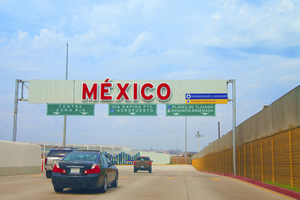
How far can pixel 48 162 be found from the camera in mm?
20969

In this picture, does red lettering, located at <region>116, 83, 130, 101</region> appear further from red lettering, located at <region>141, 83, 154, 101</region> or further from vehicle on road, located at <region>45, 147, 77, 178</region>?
vehicle on road, located at <region>45, 147, 77, 178</region>

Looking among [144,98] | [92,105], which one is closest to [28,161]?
[92,105]

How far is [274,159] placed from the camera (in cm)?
1609

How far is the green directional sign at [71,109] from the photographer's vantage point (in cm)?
3278

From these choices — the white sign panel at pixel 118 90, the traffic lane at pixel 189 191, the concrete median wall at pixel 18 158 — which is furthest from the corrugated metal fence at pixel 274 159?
the concrete median wall at pixel 18 158

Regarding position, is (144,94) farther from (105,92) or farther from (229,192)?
(229,192)

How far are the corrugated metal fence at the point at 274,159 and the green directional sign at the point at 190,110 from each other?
7.87 metres

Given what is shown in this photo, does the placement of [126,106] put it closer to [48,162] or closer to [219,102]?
[219,102]

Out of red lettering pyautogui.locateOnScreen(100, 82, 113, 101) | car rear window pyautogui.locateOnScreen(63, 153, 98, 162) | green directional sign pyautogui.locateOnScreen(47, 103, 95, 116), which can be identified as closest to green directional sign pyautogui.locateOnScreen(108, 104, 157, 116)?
red lettering pyautogui.locateOnScreen(100, 82, 113, 101)

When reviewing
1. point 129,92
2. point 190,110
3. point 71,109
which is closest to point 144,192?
point 190,110

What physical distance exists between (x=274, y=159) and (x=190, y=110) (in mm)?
16187

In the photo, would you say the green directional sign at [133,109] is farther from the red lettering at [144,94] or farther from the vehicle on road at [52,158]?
the vehicle on road at [52,158]

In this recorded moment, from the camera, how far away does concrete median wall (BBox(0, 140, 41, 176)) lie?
22.1 m

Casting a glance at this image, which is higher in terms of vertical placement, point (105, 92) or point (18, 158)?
point (105, 92)
